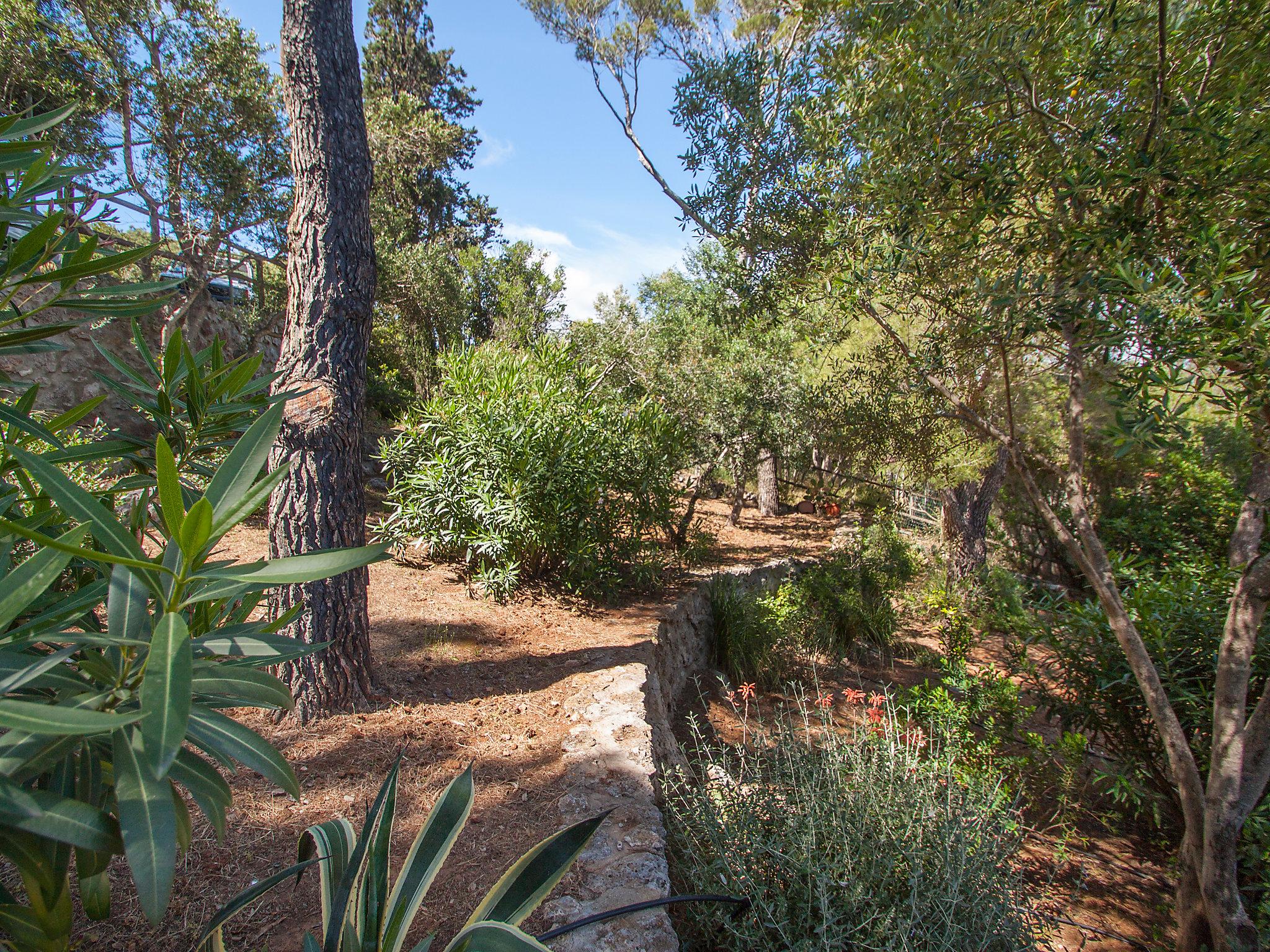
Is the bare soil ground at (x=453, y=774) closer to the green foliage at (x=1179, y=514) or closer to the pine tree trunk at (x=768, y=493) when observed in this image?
the green foliage at (x=1179, y=514)

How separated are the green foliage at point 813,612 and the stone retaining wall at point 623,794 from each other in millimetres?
1033

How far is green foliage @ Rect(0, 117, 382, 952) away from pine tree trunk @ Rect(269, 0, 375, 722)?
184cm

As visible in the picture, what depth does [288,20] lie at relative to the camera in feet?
10.8

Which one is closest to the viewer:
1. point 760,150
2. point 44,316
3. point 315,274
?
point 315,274

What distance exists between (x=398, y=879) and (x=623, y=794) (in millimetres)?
1642

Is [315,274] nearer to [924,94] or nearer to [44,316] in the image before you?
→ [924,94]

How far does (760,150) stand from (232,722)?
5445 millimetres

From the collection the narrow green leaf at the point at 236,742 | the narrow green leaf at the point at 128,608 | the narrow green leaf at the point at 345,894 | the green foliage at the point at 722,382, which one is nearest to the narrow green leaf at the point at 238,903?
the narrow green leaf at the point at 345,894

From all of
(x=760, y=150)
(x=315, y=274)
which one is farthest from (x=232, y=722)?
(x=760, y=150)

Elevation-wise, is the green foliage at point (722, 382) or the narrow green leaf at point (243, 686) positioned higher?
the green foliage at point (722, 382)

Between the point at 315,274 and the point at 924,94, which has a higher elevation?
the point at 924,94

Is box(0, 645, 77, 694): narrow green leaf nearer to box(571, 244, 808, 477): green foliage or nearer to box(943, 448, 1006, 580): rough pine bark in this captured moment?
box(571, 244, 808, 477): green foliage

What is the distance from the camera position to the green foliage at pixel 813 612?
246 inches

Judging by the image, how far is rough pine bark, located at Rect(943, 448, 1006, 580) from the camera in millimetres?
8812
